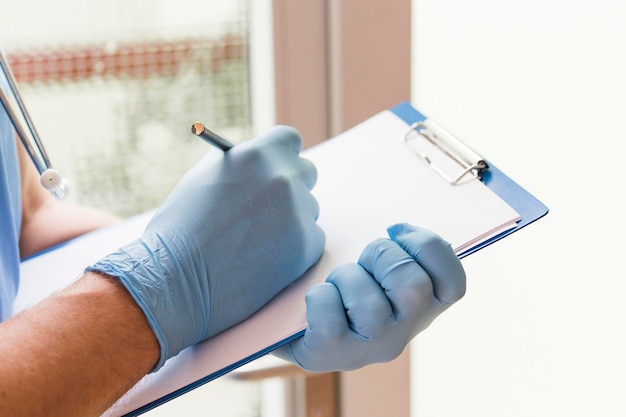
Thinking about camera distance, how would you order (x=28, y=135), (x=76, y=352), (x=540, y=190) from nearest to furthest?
1. (x=76, y=352)
2. (x=28, y=135)
3. (x=540, y=190)

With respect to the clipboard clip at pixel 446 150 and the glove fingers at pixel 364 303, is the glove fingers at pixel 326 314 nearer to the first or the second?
the glove fingers at pixel 364 303

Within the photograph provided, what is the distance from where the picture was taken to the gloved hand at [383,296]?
1.91 ft

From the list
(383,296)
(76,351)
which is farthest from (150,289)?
(383,296)

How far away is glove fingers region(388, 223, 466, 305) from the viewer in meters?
0.59

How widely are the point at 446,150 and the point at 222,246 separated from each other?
23cm

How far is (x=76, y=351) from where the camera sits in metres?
0.56

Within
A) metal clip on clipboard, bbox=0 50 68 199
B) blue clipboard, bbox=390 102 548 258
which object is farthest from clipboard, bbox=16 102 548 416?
metal clip on clipboard, bbox=0 50 68 199

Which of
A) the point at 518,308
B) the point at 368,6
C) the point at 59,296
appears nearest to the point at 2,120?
the point at 59,296

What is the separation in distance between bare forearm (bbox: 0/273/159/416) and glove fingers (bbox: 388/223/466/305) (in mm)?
211

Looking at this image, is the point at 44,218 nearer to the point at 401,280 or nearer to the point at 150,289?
the point at 150,289

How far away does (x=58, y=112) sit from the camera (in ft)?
5.36

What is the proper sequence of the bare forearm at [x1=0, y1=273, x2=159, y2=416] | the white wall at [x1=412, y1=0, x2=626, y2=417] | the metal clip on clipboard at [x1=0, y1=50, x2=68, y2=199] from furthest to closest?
the white wall at [x1=412, y1=0, x2=626, y2=417] < the metal clip on clipboard at [x1=0, y1=50, x2=68, y2=199] < the bare forearm at [x1=0, y1=273, x2=159, y2=416]

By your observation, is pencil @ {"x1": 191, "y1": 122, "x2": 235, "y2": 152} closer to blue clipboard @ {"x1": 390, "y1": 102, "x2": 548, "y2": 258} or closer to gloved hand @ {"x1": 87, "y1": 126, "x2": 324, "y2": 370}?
gloved hand @ {"x1": 87, "y1": 126, "x2": 324, "y2": 370}

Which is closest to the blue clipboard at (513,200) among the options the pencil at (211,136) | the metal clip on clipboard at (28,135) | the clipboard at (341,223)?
the clipboard at (341,223)
